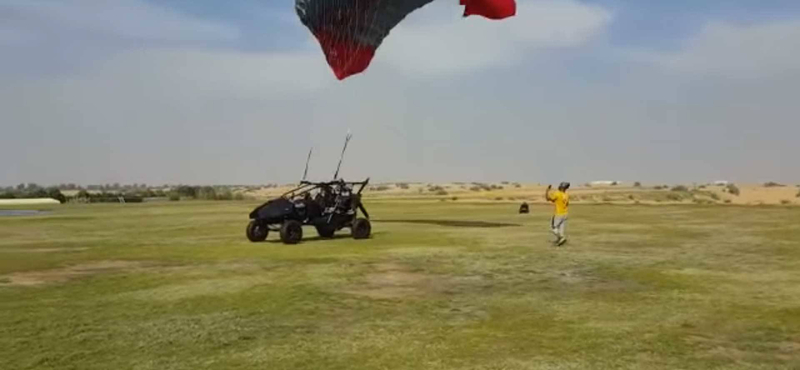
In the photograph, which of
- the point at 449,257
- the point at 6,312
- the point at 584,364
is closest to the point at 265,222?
the point at 449,257

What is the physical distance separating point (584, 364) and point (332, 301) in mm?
4846

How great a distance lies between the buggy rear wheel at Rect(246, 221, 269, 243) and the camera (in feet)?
74.1

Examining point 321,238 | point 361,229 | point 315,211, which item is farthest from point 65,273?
point 361,229

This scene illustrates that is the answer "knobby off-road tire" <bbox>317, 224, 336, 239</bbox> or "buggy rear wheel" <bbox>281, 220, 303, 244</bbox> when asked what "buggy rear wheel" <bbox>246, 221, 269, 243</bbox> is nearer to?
"buggy rear wheel" <bbox>281, 220, 303, 244</bbox>

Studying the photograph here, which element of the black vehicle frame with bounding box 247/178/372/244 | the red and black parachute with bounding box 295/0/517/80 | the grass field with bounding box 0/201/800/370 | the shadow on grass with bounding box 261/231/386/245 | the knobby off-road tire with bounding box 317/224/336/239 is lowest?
the grass field with bounding box 0/201/800/370

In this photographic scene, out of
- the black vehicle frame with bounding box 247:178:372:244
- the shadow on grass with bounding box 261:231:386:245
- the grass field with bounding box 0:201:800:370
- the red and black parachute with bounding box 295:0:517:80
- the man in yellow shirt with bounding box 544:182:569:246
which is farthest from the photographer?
the shadow on grass with bounding box 261:231:386:245

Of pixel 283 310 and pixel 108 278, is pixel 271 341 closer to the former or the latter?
pixel 283 310

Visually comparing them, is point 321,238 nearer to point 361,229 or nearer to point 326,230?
point 326,230

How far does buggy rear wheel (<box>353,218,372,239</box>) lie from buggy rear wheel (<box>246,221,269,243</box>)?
2.57 m

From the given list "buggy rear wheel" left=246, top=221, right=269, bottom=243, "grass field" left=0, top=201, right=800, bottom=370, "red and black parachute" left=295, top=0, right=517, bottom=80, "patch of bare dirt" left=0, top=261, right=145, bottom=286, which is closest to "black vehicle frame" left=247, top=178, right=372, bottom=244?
"buggy rear wheel" left=246, top=221, right=269, bottom=243

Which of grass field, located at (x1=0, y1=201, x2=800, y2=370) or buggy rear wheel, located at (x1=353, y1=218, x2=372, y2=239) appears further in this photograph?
buggy rear wheel, located at (x1=353, y1=218, x2=372, y2=239)

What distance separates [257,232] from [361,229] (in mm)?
3007

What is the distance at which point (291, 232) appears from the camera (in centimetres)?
2177

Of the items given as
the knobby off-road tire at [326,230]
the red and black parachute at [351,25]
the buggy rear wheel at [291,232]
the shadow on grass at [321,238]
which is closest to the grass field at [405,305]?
the buggy rear wheel at [291,232]
